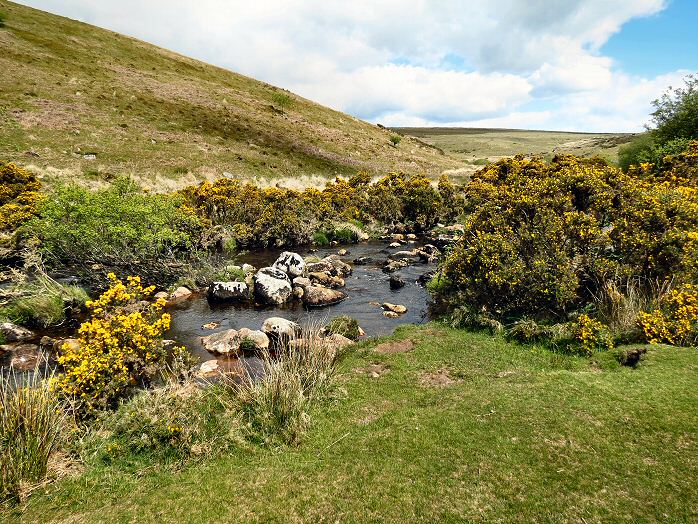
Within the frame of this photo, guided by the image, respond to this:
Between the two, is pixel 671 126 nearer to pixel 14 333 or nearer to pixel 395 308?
pixel 395 308

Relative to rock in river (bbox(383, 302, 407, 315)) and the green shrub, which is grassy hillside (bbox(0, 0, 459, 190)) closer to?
rock in river (bbox(383, 302, 407, 315))

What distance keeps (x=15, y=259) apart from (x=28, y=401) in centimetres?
2560

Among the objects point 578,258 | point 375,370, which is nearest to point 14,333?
point 375,370

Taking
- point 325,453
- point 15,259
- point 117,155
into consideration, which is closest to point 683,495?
point 325,453

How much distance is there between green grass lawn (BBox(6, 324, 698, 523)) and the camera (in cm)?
865

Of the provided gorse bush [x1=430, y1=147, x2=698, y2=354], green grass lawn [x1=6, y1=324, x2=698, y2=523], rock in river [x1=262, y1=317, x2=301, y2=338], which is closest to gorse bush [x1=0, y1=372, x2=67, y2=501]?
green grass lawn [x1=6, y1=324, x2=698, y2=523]

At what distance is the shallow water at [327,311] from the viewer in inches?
898

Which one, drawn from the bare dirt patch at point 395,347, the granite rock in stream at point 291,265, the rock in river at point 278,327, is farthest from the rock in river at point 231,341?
the granite rock in stream at point 291,265

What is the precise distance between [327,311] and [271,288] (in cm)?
460

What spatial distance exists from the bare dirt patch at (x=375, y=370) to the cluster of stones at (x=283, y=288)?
10516mm

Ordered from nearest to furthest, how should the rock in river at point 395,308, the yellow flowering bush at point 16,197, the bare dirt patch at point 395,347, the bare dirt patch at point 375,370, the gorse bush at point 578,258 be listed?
the bare dirt patch at point 375,370 < the gorse bush at point 578,258 < the bare dirt patch at point 395,347 < the rock in river at point 395,308 < the yellow flowering bush at point 16,197

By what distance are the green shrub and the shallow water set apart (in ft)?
2.43

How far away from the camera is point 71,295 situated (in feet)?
79.4

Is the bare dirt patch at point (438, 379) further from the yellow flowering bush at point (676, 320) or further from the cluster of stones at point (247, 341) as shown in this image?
the yellow flowering bush at point (676, 320)
